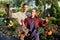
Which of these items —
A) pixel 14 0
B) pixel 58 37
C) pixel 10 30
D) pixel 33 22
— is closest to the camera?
pixel 33 22

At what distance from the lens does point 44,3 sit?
10.1 m

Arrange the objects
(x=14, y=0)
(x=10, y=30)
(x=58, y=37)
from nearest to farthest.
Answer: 1. (x=10, y=30)
2. (x=58, y=37)
3. (x=14, y=0)

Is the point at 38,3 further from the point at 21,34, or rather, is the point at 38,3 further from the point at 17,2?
the point at 21,34

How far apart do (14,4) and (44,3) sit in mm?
1816

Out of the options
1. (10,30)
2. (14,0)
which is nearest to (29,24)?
(10,30)

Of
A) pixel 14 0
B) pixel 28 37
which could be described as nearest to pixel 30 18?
pixel 28 37

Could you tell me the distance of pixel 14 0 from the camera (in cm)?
1149

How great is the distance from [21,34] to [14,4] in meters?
8.00

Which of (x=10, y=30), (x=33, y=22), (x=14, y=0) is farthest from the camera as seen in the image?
(x=14, y=0)

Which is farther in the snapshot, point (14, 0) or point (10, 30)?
Result: point (14, 0)

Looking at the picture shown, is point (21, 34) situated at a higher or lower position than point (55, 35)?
higher

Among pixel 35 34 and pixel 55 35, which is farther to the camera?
pixel 55 35

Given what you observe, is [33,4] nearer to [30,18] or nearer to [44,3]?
[44,3]

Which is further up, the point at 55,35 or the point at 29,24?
the point at 29,24
